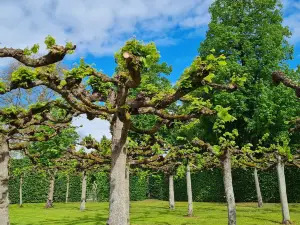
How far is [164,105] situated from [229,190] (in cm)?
741

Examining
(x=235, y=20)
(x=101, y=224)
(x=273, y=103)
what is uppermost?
(x=235, y=20)

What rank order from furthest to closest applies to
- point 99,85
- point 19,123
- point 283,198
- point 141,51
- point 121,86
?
point 283,198
point 19,123
point 99,85
point 121,86
point 141,51

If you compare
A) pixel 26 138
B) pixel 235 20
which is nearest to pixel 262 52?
pixel 235 20

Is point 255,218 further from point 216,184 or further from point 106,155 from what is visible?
point 216,184

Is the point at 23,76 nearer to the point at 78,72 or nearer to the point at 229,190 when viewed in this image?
the point at 78,72

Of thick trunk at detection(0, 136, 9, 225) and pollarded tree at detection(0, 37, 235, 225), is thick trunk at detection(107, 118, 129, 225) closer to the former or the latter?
pollarded tree at detection(0, 37, 235, 225)

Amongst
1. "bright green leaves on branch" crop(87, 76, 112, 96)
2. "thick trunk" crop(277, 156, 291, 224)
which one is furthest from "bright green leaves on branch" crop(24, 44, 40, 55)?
"thick trunk" crop(277, 156, 291, 224)

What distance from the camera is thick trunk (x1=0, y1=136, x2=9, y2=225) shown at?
1303 cm

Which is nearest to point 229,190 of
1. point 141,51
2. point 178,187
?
point 141,51

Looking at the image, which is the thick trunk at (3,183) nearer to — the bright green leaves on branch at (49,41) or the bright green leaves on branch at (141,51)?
the bright green leaves on branch at (49,41)

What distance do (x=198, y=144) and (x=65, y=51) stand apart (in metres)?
10.5

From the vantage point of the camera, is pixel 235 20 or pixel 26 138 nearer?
pixel 26 138

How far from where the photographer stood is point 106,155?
50.4 feet

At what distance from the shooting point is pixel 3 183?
1322 centimetres
